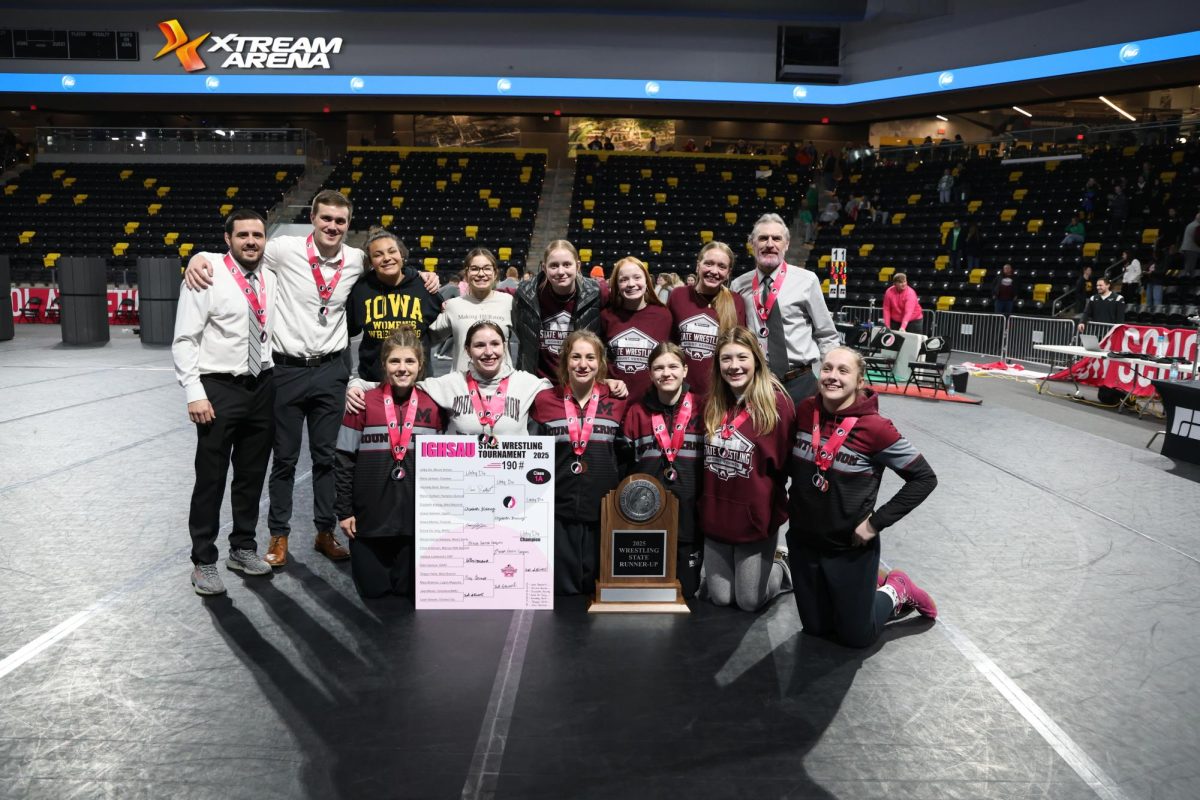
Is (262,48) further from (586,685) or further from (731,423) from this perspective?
(586,685)

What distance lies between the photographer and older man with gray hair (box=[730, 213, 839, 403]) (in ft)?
13.9

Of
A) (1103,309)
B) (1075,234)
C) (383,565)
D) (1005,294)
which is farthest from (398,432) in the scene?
(1075,234)

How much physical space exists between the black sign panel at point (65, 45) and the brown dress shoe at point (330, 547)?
27.3 metres

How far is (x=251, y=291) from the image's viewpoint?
150 inches

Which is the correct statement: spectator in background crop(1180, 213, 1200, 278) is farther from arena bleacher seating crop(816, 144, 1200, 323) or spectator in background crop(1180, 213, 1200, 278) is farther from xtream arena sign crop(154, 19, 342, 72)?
xtream arena sign crop(154, 19, 342, 72)

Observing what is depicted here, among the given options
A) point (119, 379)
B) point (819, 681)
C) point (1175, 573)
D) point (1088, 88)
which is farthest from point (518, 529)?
point (1088, 88)

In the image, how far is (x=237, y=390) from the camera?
381 cm

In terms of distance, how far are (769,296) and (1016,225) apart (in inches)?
736

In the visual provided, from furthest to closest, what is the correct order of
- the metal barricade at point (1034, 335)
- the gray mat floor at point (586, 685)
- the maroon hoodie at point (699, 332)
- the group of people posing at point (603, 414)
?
the metal barricade at point (1034, 335) < the maroon hoodie at point (699, 332) < the group of people posing at point (603, 414) < the gray mat floor at point (586, 685)

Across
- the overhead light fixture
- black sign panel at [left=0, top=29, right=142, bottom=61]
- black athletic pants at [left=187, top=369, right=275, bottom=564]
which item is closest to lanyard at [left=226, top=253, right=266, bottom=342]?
black athletic pants at [left=187, top=369, right=275, bottom=564]

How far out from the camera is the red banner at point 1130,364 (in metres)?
9.88

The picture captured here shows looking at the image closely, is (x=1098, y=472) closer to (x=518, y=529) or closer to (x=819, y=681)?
(x=819, y=681)

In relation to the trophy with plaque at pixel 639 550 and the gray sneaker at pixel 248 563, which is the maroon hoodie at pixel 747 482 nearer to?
the trophy with plaque at pixel 639 550

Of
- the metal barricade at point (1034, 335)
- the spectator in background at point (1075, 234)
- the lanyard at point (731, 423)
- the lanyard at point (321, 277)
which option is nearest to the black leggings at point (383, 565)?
the lanyard at point (321, 277)
